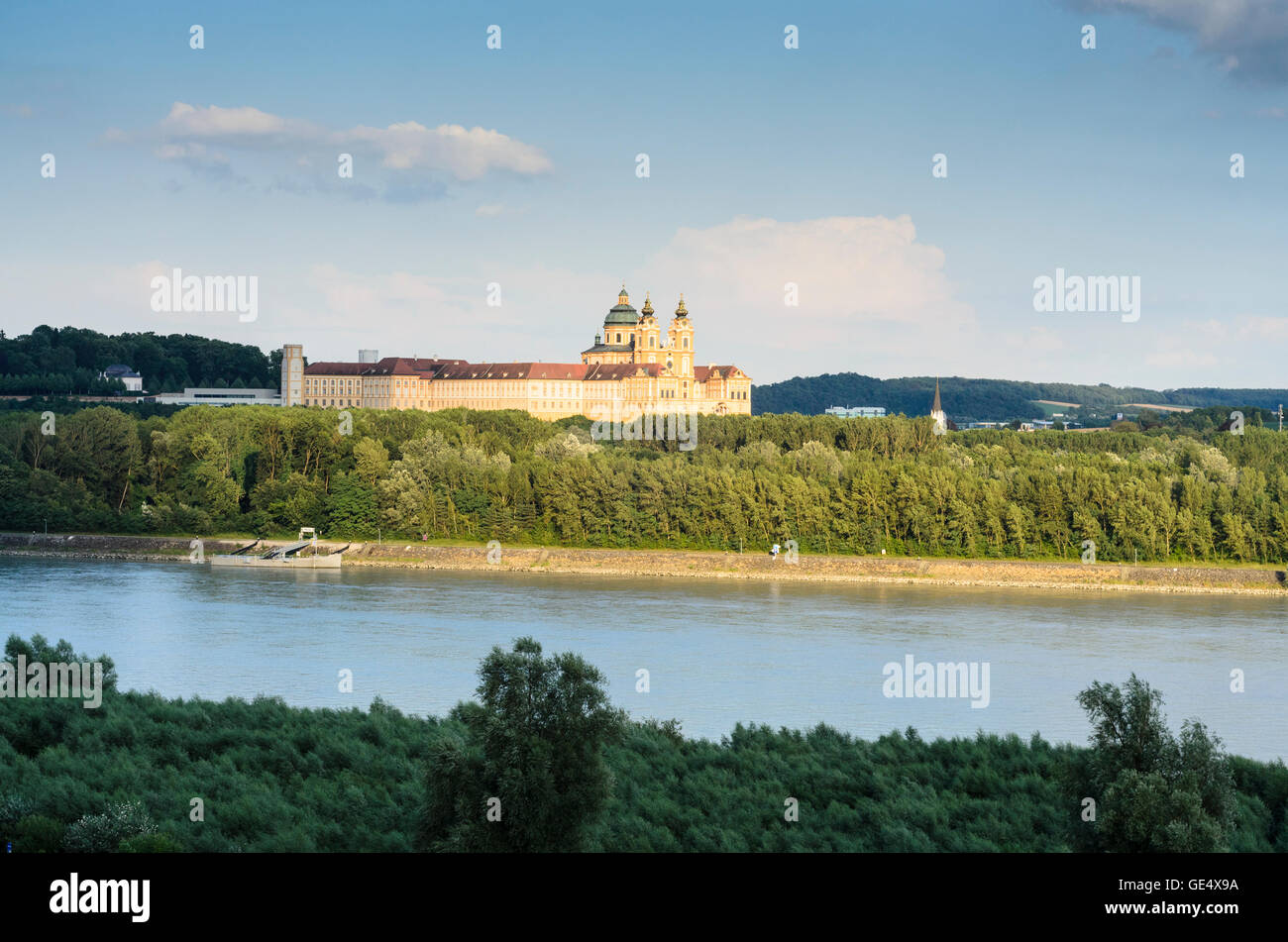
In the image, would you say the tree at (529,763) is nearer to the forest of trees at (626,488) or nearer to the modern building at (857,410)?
the forest of trees at (626,488)

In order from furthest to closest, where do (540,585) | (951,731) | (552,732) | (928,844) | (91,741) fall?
(540,585) < (951,731) < (91,741) < (928,844) < (552,732)

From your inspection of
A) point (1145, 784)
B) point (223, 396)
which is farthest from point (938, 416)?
point (1145, 784)

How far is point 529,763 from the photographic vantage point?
22.9 feet

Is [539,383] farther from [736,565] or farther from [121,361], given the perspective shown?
[736,565]

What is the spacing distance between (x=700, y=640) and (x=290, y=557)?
51.7ft

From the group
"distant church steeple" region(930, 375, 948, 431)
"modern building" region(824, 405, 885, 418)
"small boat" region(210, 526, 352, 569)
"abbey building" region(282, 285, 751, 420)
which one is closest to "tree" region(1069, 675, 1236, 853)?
"small boat" region(210, 526, 352, 569)

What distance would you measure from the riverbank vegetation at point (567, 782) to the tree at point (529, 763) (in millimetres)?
10

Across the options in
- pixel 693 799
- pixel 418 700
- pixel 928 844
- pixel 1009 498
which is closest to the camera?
pixel 928 844

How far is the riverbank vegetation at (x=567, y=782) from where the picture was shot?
7.05 m

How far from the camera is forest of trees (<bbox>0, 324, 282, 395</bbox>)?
206 feet

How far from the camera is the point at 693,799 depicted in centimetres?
987

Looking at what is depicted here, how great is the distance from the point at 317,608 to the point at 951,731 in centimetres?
1382
